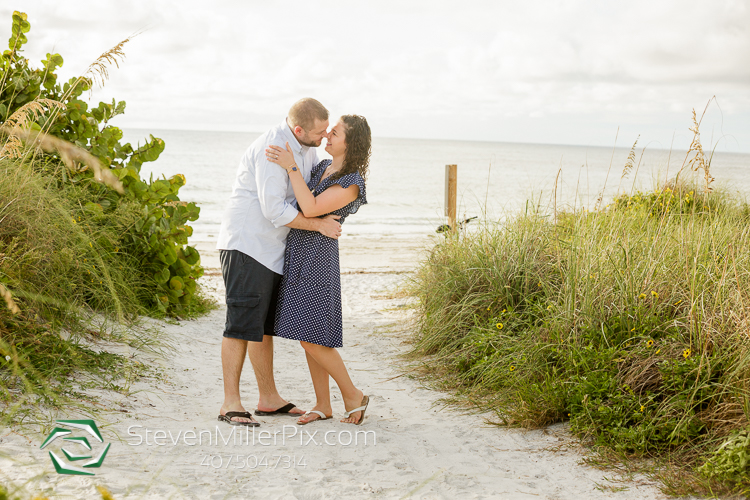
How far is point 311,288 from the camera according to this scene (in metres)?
3.73

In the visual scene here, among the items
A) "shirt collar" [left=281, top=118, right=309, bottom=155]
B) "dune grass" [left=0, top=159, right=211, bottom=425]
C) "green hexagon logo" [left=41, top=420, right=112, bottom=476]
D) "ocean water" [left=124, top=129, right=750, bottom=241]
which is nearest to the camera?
"green hexagon logo" [left=41, top=420, right=112, bottom=476]

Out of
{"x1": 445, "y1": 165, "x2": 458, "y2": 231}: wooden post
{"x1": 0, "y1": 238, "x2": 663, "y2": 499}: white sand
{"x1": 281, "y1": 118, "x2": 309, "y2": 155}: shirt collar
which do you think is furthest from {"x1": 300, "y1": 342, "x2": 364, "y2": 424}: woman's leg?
{"x1": 445, "y1": 165, "x2": 458, "y2": 231}: wooden post

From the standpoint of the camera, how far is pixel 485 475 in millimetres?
3174

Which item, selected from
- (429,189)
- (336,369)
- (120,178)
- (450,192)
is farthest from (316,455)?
(429,189)

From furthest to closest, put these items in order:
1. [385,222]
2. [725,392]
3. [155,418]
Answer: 1. [385,222]
2. [155,418]
3. [725,392]

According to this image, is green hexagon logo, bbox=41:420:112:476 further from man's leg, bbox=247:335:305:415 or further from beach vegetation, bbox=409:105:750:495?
beach vegetation, bbox=409:105:750:495

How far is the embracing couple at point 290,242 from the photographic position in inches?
142

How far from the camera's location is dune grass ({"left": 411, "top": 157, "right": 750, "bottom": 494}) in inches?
Result: 124

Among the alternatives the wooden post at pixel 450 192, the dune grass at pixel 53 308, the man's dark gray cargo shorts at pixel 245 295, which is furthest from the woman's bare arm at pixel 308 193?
the wooden post at pixel 450 192

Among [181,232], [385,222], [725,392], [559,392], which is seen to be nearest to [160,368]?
[181,232]

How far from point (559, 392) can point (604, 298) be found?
0.74 m

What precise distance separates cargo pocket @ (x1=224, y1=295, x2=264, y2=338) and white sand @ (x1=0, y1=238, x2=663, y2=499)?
2.03 ft

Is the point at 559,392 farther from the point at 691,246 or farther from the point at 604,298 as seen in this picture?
the point at 691,246

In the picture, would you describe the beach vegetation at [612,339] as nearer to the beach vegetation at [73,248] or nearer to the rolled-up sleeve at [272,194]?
the rolled-up sleeve at [272,194]
